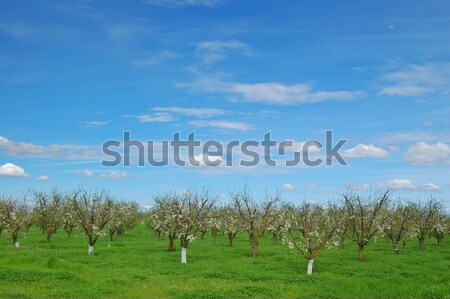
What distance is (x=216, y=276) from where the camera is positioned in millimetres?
31547

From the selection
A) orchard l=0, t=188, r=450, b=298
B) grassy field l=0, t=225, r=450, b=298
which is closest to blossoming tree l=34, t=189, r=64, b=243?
orchard l=0, t=188, r=450, b=298

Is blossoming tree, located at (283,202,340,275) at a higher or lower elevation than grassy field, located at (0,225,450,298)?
higher

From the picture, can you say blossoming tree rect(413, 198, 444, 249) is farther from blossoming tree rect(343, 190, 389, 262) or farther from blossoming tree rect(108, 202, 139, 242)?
blossoming tree rect(108, 202, 139, 242)

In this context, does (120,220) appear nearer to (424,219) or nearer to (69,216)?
(69,216)

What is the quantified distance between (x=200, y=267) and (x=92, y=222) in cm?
1583

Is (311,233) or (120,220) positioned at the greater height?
(311,233)

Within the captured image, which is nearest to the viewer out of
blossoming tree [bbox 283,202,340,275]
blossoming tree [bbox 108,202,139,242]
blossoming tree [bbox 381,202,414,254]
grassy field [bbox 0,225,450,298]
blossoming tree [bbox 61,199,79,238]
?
grassy field [bbox 0,225,450,298]

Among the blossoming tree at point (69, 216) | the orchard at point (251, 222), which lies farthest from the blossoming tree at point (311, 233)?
the blossoming tree at point (69, 216)

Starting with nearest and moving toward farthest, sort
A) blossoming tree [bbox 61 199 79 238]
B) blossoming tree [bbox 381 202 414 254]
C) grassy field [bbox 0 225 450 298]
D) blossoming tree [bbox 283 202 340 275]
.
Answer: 1. grassy field [bbox 0 225 450 298]
2. blossoming tree [bbox 283 202 340 275]
3. blossoming tree [bbox 381 202 414 254]
4. blossoming tree [bbox 61 199 79 238]

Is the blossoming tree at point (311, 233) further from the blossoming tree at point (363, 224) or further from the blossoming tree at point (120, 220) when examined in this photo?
the blossoming tree at point (120, 220)

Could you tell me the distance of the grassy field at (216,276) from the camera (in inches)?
991

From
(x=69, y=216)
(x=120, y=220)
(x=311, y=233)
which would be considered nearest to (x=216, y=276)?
(x=311, y=233)

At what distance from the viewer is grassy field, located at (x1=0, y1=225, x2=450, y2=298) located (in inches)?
Result: 991

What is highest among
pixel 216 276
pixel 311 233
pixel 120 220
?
pixel 311 233
